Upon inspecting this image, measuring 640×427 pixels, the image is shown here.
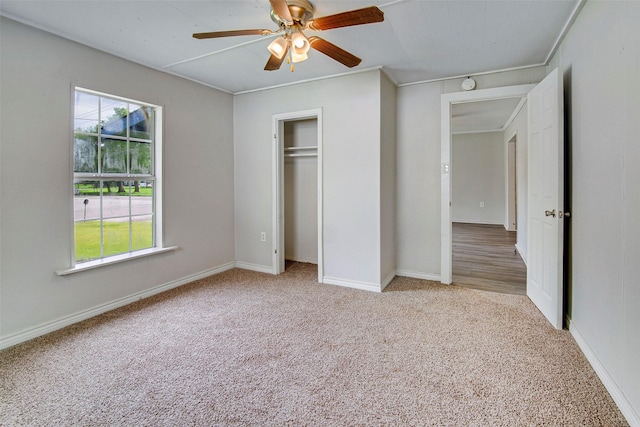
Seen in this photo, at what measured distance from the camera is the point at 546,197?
261 cm

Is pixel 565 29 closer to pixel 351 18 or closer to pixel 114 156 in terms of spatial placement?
pixel 351 18

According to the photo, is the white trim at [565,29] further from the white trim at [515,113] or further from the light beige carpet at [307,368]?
the light beige carpet at [307,368]

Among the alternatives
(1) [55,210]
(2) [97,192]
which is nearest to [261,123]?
(2) [97,192]

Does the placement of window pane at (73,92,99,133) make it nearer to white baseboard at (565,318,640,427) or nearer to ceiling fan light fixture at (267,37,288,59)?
ceiling fan light fixture at (267,37,288,59)

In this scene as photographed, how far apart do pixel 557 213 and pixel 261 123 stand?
3.26 meters

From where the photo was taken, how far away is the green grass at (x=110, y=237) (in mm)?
2742

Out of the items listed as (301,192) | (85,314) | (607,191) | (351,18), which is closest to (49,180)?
(85,314)

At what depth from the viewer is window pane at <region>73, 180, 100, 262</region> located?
269cm

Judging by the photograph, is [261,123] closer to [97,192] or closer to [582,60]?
[97,192]

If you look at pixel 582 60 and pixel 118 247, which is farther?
pixel 118 247

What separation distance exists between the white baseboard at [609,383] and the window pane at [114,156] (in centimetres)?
398

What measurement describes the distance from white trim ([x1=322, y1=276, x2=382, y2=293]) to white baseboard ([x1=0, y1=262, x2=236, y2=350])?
1.56 meters

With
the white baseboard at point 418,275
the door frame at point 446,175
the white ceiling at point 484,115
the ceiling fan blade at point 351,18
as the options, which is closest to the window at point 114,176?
the ceiling fan blade at point 351,18

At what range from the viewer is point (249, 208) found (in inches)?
164
